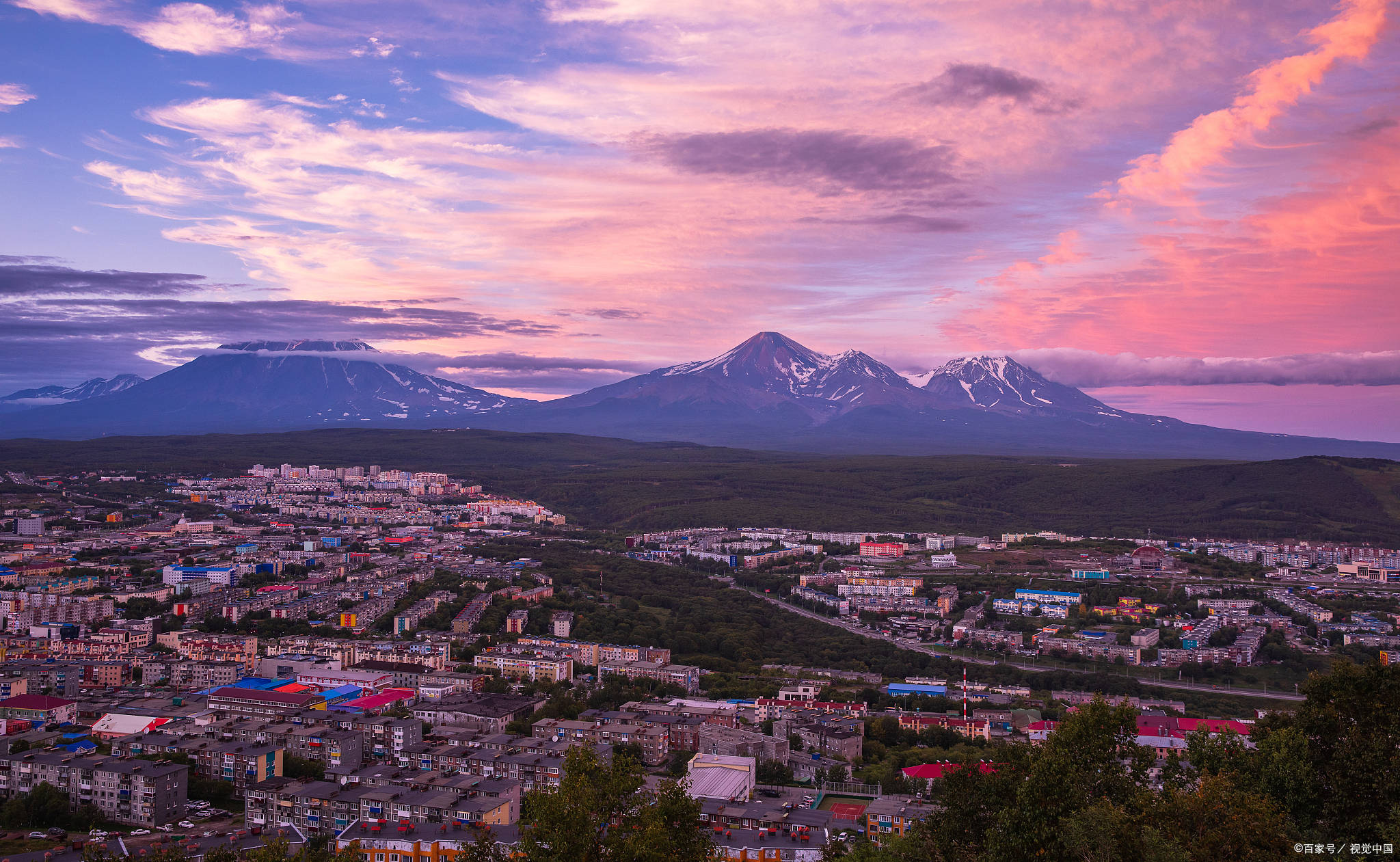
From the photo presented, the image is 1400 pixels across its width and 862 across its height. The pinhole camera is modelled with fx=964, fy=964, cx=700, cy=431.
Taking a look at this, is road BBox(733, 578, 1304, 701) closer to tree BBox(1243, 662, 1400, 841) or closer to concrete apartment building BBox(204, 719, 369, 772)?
tree BBox(1243, 662, 1400, 841)

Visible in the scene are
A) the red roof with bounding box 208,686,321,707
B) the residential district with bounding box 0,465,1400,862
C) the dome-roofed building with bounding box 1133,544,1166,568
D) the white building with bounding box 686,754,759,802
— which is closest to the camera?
the residential district with bounding box 0,465,1400,862

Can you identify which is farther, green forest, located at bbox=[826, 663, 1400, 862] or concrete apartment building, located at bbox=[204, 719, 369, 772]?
concrete apartment building, located at bbox=[204, 719, 369, 772]

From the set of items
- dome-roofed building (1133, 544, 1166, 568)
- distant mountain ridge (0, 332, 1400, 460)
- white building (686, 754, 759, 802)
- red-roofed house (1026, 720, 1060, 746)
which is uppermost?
distant mountain ridge (0, 332, 1400, 460)

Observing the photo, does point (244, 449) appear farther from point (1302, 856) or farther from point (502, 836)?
point (1302, 856)

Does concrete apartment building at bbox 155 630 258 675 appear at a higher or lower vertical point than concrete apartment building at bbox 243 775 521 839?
lower

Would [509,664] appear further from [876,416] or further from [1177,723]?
[876,416]

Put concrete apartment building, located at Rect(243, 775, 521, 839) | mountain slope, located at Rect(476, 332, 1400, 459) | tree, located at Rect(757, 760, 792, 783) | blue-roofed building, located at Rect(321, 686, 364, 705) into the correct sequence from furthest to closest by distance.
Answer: mountain slope, located at Rect(476, 332, 1400, 459) < blue-roofed building, located at Rect(321, 686, 364, 705) < tree, located at Rect(757, 760, 792, 783) < concrete apartment building, located at Rect(243, 775, 521, 839)

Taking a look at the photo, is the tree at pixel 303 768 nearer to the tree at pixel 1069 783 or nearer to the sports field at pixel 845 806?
the sports field at pixel 845 806

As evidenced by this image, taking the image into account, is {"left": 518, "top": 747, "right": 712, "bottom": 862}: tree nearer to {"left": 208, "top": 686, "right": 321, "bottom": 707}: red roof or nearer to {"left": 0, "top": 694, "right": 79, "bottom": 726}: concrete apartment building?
{"left": 208, "top": 686, "right": 321, "bottom": 707}: red roof

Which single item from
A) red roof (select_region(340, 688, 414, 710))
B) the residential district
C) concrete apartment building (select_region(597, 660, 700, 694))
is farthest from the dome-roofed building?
red roof (select_region(340, 688, 414, 710))
